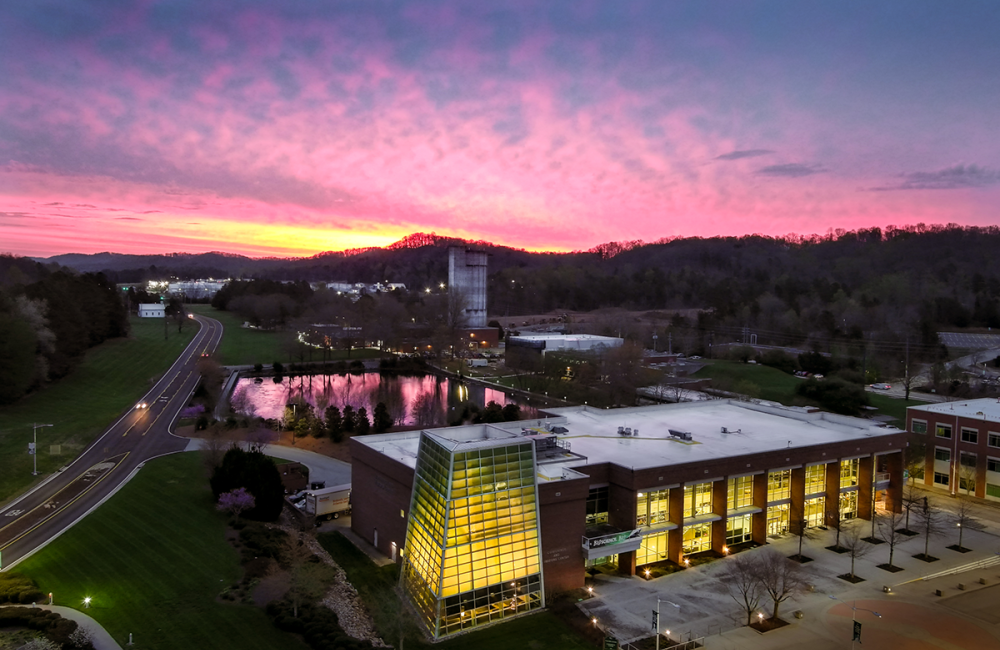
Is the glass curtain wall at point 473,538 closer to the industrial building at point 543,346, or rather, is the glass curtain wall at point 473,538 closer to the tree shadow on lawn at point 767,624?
the tree shadow on lawn at point 767,624

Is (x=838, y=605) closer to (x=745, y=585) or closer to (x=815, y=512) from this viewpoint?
(x=745, y=585)

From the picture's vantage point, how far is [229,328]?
120m

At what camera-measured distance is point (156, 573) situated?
23000 mm

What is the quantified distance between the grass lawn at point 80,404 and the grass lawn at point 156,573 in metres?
8.35

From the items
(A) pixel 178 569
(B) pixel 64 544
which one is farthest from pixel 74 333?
(A) pixel 178 569

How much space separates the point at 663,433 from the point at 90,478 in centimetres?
3023

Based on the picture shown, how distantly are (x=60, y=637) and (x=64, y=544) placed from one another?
8.74 meters

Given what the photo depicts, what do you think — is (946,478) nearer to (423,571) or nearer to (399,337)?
(423,571)

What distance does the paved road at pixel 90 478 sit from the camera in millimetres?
26391

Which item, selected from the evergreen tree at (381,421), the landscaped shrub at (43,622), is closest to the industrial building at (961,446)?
the evergreen tree at (381,421)

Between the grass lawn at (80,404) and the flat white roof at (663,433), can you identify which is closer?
the flat white roof at (663,433)

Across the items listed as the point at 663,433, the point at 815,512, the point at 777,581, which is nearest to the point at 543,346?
the point at 663,433

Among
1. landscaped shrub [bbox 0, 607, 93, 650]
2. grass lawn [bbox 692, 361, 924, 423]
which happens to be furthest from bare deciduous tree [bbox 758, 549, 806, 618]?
grass lawn [bbox 692, 361, 924, 423]

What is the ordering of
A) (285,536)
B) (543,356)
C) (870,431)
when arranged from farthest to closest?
(543,356) < (870,431) < (285,536)
